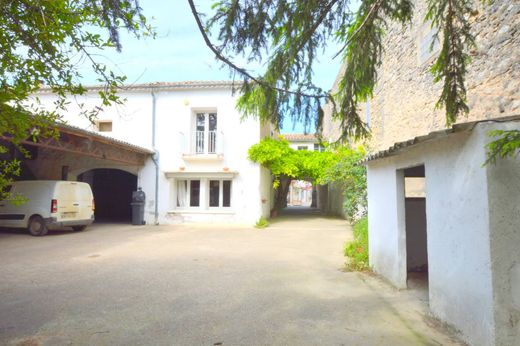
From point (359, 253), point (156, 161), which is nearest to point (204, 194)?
point (156, 161)

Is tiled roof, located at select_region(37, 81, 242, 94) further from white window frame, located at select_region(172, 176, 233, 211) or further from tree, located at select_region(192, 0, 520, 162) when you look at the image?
tree, located at select_region(192, 0, 520, 162)

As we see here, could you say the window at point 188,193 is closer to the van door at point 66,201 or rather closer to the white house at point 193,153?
the white house at point 193,153

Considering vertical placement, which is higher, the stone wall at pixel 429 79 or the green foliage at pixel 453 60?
the stone wall at pixel 429 79

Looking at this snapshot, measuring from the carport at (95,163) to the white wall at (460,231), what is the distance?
7.68 metres

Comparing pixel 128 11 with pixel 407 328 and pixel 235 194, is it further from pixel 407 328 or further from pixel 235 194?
pixel 235 194

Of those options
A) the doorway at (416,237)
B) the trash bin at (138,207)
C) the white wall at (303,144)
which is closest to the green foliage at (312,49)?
the doorway at (416,237)

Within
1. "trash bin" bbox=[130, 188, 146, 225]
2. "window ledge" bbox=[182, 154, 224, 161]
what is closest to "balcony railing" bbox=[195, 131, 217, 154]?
"window ledge" bbox=[182, 154, 224, 161]

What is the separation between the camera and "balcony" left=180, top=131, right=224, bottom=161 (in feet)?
47.5

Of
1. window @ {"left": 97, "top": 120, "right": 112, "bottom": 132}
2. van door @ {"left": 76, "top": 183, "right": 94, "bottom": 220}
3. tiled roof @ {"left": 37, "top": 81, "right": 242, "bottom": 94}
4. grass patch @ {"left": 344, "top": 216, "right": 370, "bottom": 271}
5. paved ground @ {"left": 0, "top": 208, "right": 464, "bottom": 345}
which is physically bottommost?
paved ground @ {"left": 0, "top": 208, "right": 464, "bottom": 345}

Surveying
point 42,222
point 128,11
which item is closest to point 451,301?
point 128,11

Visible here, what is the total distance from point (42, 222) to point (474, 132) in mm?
11824

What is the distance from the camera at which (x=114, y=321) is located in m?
3.85

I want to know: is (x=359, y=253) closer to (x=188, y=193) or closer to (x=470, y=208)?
(x=470, y=208)

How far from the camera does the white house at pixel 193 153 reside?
47.7 feet
